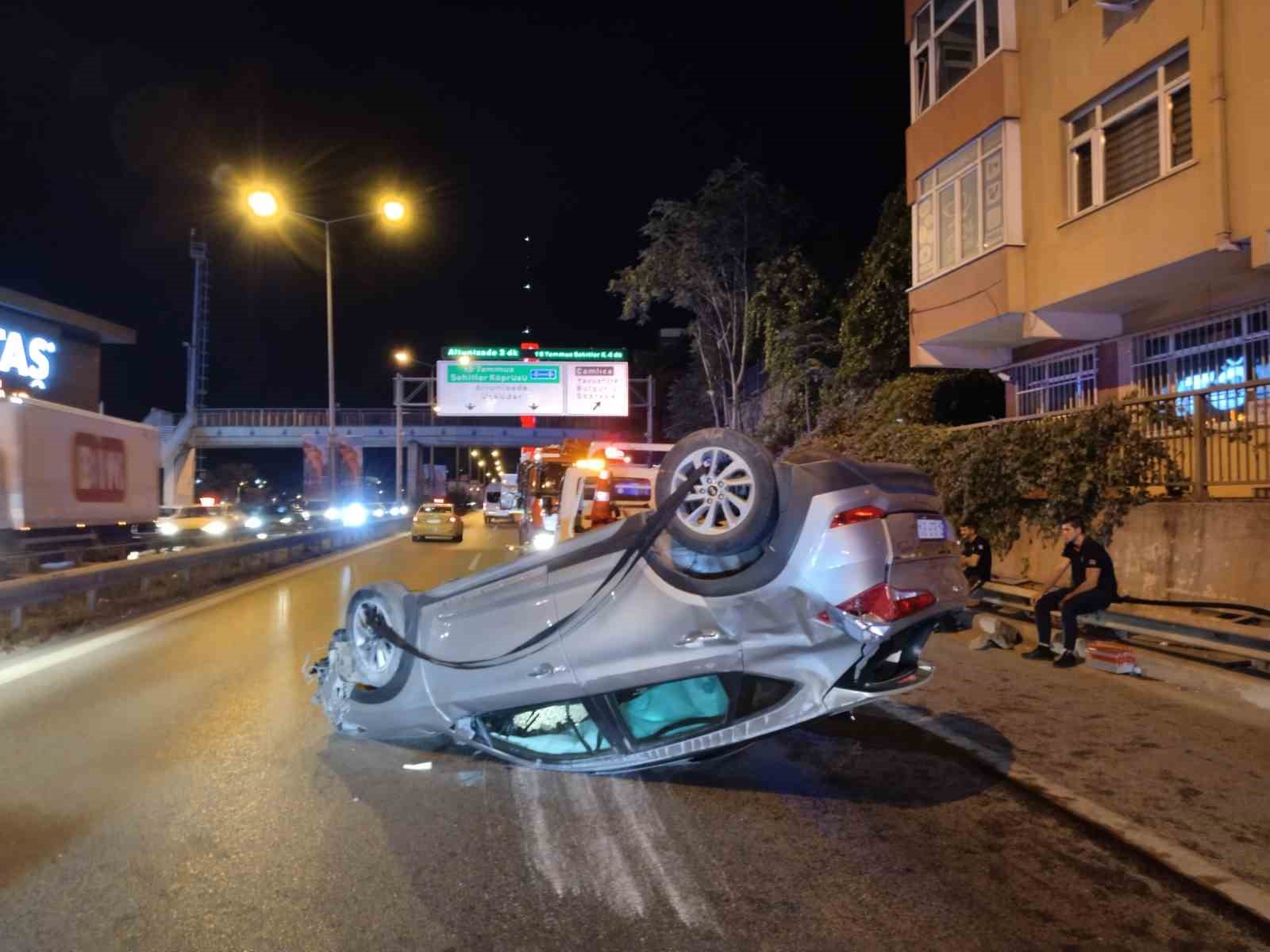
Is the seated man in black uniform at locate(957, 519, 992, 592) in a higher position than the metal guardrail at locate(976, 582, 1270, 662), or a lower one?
higher

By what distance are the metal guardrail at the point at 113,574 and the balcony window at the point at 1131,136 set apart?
1332 cm

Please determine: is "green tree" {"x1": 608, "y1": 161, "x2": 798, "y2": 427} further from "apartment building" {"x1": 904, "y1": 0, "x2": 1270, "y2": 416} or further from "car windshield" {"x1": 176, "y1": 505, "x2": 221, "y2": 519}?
"car windshield" {"x1": 176, "y1": 505, "x2": 221, "y2": 519}

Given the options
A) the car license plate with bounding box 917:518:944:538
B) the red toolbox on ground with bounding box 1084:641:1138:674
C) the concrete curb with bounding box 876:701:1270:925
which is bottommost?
the concrete curb with bounding box 876:701:1270:925

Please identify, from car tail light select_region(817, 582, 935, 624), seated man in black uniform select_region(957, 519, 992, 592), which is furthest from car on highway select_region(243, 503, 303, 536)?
car tail light select_region(817, 582, 935, 624)

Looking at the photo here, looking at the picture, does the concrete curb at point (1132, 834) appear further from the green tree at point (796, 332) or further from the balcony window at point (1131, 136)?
the green tree at point (796, 332)

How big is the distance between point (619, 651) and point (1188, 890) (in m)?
2.62

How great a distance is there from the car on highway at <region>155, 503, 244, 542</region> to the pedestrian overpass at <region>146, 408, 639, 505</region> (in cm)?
1156

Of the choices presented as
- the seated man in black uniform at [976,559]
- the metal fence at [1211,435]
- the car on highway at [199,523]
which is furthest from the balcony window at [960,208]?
the car on highway at [199,523]

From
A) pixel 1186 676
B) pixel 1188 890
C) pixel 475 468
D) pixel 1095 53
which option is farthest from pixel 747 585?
pixel 475 468

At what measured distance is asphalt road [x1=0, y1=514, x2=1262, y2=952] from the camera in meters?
3.80

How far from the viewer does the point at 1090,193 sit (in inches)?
530

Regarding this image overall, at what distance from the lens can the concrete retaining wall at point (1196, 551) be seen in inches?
352

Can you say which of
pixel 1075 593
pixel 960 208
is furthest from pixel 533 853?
pixel 960 208

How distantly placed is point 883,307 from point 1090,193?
25.0 ft
